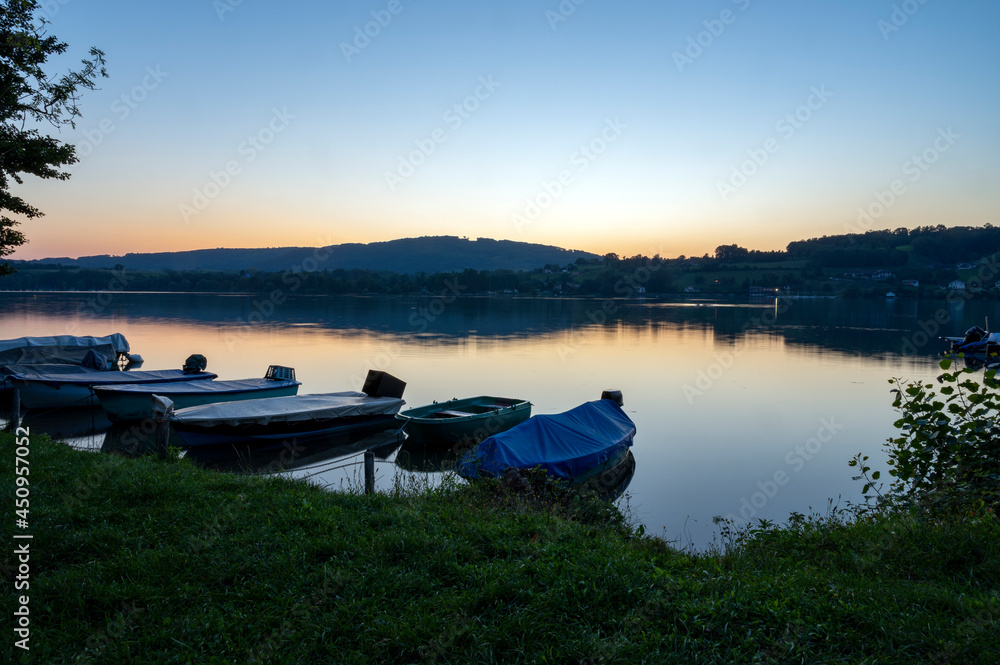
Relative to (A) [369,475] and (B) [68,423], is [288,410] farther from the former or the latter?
(A) [369,475]

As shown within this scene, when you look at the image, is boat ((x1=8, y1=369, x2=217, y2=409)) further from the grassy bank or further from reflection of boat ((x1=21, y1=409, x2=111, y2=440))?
the grassy bank

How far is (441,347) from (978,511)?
4340 cm

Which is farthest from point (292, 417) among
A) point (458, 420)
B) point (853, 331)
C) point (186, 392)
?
point (853, 331)

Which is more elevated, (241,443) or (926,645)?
(926,645)

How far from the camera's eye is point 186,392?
21.9 metres

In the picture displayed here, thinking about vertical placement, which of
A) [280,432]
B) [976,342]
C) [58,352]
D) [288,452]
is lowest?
[288,452]

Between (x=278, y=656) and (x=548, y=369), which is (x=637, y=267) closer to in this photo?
(x=548, y=369)

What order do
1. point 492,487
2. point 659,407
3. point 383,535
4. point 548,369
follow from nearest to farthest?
point 383,535
point 492,487
point 659,407
point 548,369

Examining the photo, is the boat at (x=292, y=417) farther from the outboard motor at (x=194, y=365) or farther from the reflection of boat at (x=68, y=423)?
the outboard motor at (x=194, y=365)

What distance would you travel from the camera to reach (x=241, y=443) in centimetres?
1862

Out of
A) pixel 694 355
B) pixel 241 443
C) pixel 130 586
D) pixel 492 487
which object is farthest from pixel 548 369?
pixel 130 586

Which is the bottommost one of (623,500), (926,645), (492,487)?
(623,500)

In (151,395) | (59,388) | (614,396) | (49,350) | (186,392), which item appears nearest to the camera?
(151,395)

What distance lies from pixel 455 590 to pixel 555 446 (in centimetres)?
907
